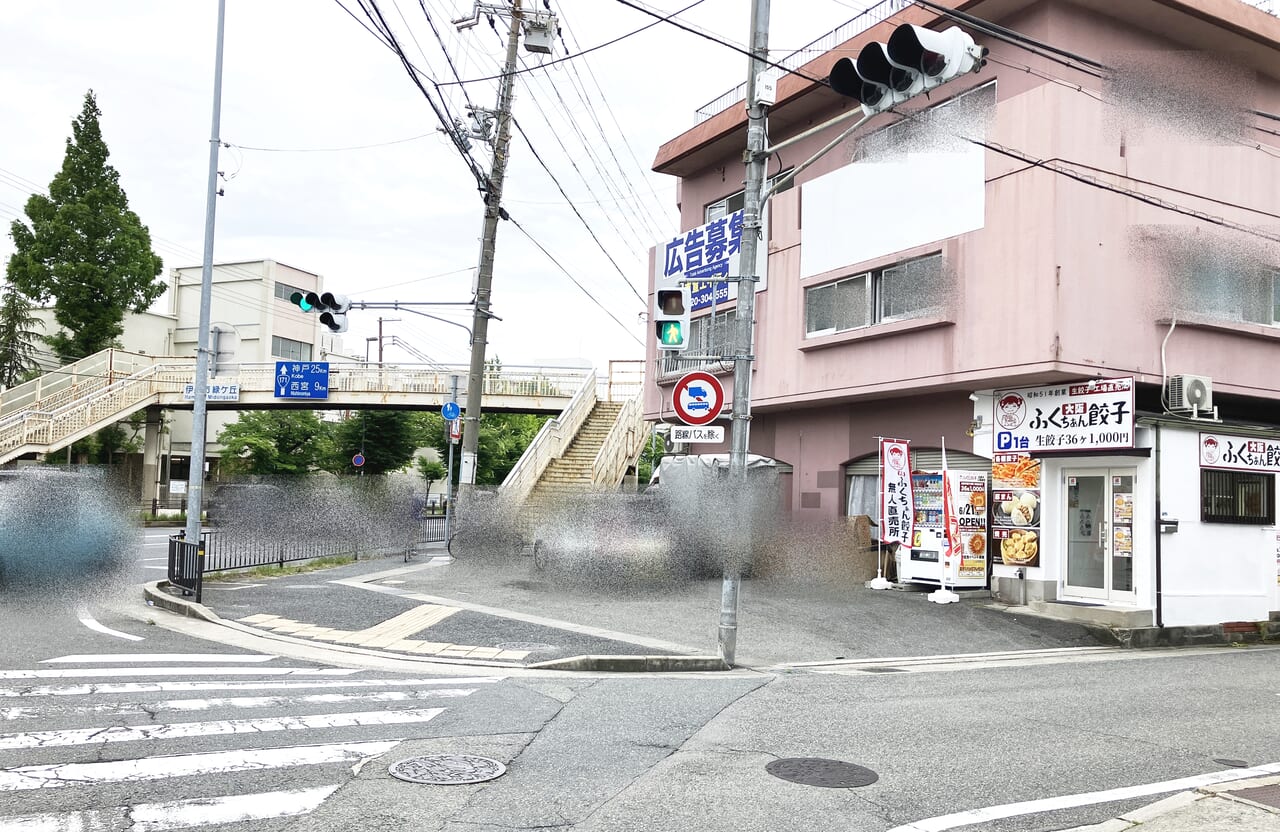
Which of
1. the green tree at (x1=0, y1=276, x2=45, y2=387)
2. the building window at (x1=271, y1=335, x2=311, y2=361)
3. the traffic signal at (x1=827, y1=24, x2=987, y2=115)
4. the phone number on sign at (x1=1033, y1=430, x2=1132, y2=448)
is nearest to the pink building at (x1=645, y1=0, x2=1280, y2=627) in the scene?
the phone number on sign at (x1=1033, y1=430, x2=1132, y2=448)

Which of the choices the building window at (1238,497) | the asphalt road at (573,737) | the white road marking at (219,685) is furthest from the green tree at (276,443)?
the building window at (1238,497)

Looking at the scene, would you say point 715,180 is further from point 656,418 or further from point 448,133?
point 448,133

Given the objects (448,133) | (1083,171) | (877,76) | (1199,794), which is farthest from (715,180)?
(1199,794)

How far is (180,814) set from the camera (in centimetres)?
502

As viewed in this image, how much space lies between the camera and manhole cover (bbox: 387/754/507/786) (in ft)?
19.1

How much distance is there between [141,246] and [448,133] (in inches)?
1211

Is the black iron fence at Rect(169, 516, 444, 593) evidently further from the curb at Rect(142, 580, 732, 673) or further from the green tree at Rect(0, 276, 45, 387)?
the green tree at Rect(0, 276, 45, 387)

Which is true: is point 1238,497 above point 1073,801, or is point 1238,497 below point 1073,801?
above

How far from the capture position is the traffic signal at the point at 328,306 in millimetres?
19031

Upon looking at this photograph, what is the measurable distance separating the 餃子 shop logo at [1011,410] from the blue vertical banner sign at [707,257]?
6096 mm

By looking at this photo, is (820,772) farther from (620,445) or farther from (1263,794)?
(620,445)

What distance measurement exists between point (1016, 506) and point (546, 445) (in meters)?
13.6

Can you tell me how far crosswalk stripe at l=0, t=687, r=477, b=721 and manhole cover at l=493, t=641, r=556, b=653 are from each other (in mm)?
2408

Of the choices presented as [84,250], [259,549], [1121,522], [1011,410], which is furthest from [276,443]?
[1121,522]
